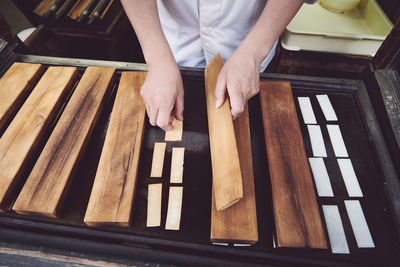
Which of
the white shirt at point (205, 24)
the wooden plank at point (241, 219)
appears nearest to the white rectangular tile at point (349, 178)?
the wooden plank at point (241, 219)

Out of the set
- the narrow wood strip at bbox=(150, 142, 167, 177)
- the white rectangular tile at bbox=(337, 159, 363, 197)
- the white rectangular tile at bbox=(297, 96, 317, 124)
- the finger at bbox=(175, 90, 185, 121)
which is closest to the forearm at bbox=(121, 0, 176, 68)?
the finger at bbox=(175, 90, 185, 121)

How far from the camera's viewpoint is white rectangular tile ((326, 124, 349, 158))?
111cm

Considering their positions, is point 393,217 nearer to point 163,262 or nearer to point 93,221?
point 163,262

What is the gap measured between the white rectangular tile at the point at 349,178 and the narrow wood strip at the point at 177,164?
2.43 feet

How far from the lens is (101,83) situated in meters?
1.25

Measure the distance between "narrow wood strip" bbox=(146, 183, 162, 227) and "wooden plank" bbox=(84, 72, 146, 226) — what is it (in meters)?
→ 0.08

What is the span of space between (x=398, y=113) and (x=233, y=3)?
101 cm

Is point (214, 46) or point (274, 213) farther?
point (214, 46)

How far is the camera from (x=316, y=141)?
3.76 feet

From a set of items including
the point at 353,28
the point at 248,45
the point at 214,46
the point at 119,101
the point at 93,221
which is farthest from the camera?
the point at 353,28

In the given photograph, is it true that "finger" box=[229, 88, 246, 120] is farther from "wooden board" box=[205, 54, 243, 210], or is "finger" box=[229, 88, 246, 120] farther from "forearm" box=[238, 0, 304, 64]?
"forearm" box=[238, 0, 304, 64]

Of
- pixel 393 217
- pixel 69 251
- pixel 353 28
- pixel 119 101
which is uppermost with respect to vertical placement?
pixel 119 101

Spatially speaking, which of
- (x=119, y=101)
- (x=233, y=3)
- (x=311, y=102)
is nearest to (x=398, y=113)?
(x=311, y=102)

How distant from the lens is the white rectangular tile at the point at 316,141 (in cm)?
111
